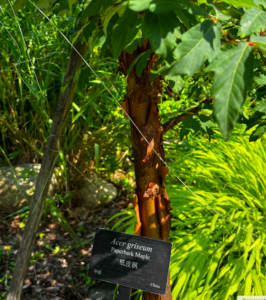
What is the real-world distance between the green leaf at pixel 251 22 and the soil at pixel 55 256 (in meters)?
1.45

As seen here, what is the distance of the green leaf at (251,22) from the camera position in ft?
1.38

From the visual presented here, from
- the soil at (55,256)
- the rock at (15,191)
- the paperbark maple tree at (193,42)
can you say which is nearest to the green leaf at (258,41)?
the paperbark maple tree at (193,42)

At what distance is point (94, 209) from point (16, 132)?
0.77 metres

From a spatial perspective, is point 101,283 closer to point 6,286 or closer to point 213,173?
point 6,286

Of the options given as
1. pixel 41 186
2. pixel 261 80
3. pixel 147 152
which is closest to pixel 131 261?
pixel 147 152

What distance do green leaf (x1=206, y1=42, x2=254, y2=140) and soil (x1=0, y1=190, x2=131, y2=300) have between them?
1.46 m

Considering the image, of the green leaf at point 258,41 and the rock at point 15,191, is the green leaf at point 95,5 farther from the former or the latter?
the rock at point 15,191

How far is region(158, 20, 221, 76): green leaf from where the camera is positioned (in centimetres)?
38

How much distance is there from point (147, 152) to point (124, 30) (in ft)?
1.36

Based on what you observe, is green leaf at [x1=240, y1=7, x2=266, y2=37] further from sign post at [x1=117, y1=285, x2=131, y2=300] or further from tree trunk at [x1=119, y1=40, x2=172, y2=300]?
sign post at [x1=117, y1=285, x2=131, y2=300]

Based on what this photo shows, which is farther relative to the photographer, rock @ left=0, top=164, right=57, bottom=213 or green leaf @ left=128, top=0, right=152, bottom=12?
rock @ left=0, top=164, right=57, bottom=213

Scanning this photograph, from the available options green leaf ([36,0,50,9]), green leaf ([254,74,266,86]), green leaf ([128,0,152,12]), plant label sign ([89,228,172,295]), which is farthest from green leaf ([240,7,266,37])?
plant label sign ([89,228,172,295])

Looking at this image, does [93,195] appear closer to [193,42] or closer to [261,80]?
[261,80]

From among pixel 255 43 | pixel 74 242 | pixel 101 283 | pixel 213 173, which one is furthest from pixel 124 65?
pixel 74 242
